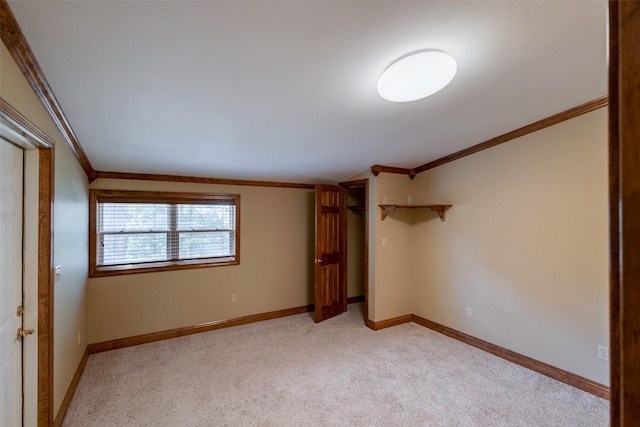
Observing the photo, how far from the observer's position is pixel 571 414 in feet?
7.35

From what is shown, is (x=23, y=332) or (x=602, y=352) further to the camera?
(x=602, y=352)

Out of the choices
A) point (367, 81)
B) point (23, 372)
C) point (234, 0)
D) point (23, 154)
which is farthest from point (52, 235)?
point (367, 81)

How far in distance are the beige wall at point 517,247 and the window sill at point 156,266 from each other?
2.11 m

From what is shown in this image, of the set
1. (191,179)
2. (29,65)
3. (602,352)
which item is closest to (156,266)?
(191,179)

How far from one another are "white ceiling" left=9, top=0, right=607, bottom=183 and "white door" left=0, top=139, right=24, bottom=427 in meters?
0.54

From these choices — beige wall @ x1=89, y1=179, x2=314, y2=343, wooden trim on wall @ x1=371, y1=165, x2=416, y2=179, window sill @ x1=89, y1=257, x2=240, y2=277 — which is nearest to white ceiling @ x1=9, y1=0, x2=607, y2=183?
wooden trim on wall @ x1=371, y1=165, x2=416, y2=179

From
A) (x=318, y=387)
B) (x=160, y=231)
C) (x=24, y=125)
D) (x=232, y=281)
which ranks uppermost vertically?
(x=24, y=125)

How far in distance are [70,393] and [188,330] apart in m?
1.38

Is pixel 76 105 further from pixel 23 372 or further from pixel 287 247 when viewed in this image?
pixel 287 247

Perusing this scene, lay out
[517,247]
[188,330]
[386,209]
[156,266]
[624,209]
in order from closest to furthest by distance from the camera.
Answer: [624,209], [517,247], [156,266], [188,330], [386,209]

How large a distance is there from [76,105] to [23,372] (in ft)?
5.34

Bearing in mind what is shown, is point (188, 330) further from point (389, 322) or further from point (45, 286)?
point (389, 322)

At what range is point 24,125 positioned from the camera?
54.9 inches

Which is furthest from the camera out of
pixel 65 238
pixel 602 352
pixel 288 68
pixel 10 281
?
pixel 602 352
